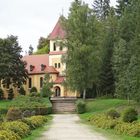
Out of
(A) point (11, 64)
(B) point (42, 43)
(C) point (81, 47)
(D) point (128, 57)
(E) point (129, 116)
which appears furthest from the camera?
(B) point (42, 43)

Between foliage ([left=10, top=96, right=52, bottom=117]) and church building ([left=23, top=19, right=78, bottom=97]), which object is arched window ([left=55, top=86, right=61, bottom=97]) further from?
foliage ([left=10, top=96, right=52, bottom=117])

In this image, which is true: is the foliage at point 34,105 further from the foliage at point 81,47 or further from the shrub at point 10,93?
→ the shrub at point 10,93

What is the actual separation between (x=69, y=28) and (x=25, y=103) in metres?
11.6

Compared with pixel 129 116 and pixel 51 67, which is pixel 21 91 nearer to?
pixel 51 67

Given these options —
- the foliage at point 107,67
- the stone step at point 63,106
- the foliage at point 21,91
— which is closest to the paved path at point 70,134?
the stone step at point 63,106

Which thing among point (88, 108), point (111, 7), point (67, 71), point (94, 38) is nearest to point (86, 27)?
point (94, 38)

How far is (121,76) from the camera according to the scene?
59.9 m

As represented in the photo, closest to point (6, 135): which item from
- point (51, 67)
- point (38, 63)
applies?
point (51, 67)

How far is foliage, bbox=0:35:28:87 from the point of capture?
7044 cm

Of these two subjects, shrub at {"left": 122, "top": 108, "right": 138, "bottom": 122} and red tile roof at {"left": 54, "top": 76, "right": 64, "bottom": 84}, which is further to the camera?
red tile roof at {"left": 54, "top": 76, "right": 64, "bottom": 84}

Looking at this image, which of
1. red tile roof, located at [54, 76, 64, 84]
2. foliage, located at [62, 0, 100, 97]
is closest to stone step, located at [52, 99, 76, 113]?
foliage, located at [62, 0, 100, 97]

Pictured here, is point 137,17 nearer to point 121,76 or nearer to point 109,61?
point 121,76

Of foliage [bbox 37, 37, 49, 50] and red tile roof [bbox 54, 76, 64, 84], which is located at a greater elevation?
foliage [bbox 37, 37, 49, 50]

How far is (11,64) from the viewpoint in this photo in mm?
70625
